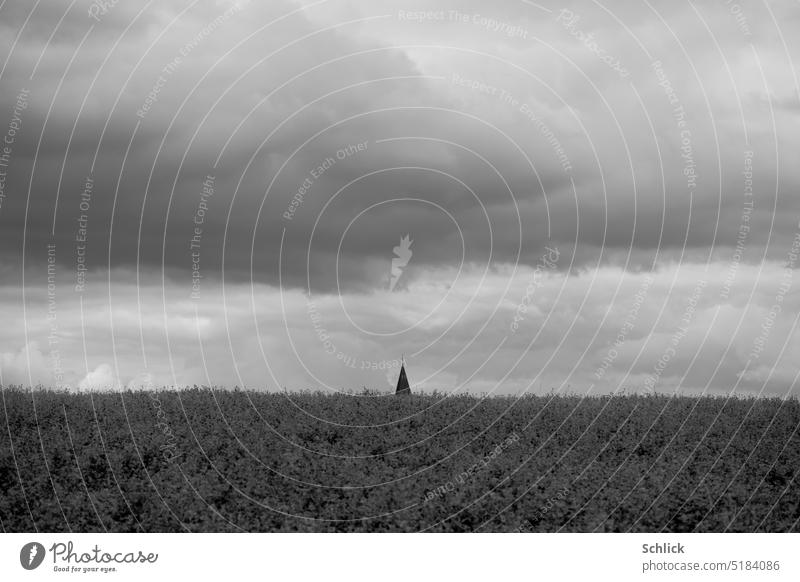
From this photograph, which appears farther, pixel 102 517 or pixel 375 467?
pixel 375 467

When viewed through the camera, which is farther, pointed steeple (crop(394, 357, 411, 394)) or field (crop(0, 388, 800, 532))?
pointed steeple (crop(394, 357, 411, 394))

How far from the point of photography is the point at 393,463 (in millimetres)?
23250

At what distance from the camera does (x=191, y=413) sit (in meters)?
27.1

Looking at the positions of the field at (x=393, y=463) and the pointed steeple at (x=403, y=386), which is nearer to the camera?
the field at (x=393, y=463)

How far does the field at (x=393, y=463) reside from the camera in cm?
2039

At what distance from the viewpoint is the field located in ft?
66.9
